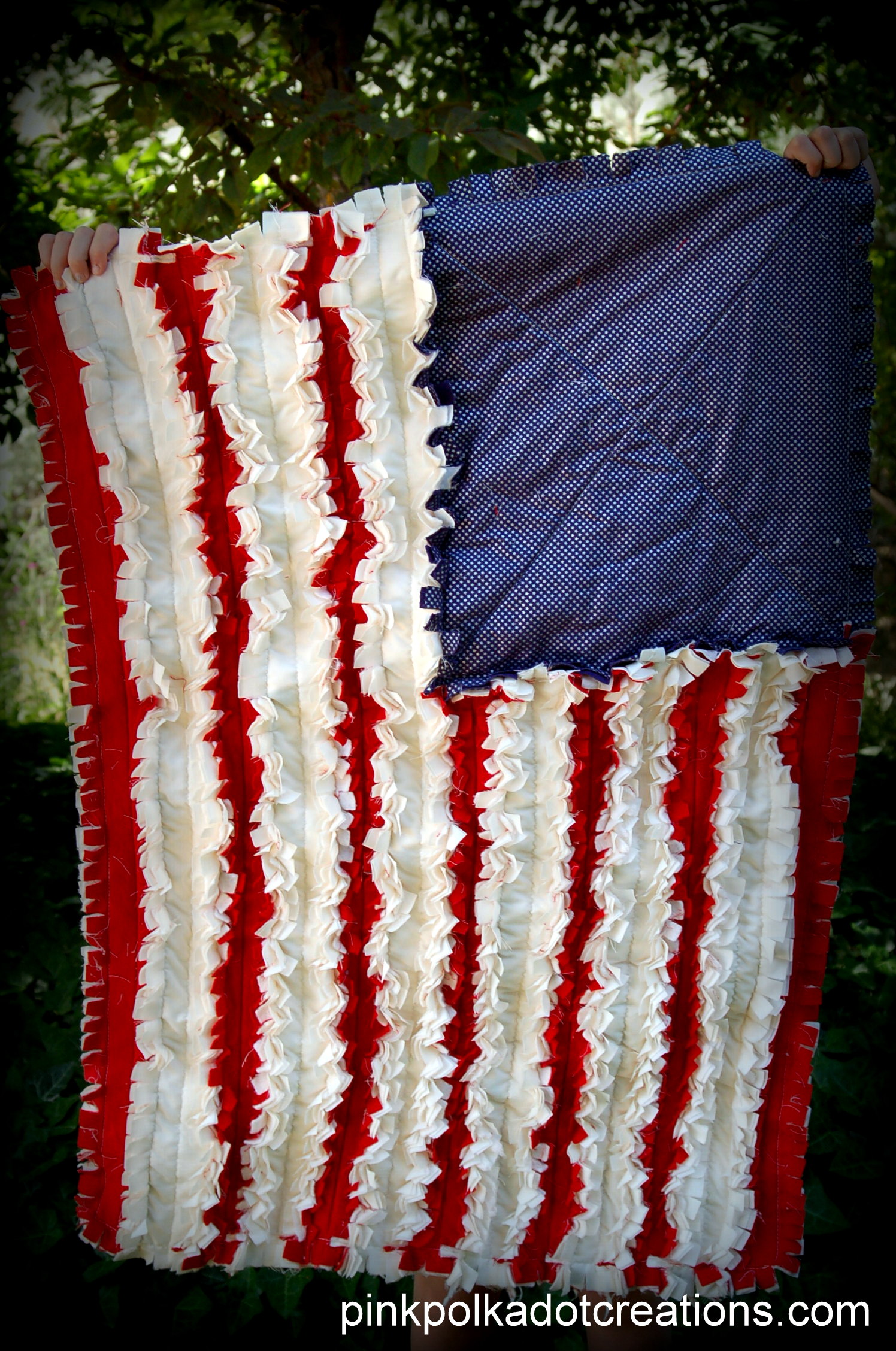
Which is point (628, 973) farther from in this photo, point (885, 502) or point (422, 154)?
point (885, 502)

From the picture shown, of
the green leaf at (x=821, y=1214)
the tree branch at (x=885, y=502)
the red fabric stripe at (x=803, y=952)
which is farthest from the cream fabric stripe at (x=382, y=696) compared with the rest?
the tree branch at (x=885, y=502)

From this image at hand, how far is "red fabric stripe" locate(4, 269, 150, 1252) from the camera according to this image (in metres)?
0.88

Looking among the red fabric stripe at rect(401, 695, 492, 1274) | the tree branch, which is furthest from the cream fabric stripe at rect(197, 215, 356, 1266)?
the tree branch

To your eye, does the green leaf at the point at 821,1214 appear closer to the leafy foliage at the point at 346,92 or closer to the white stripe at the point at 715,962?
the white stripe at the point at 715,962

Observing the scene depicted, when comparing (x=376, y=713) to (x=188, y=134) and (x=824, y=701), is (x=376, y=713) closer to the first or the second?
(x=824, y=701)

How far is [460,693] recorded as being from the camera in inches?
34.8

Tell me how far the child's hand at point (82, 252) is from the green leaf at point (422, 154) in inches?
18.8

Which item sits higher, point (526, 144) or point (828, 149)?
point (526, 144)

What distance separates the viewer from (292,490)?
2.86 ft

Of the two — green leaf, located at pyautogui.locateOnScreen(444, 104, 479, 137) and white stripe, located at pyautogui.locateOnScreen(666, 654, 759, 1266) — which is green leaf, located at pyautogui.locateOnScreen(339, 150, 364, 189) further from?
white stripe, located at pyautogui.locateOnScreen(666, 654, 759, 1266)

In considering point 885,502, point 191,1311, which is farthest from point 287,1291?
point 885,502

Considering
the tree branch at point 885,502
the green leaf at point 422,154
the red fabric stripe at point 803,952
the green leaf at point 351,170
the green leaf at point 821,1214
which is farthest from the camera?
the tree branch at point 885,502

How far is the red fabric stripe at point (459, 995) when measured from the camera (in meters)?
0.90

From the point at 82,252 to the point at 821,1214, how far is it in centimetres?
152
